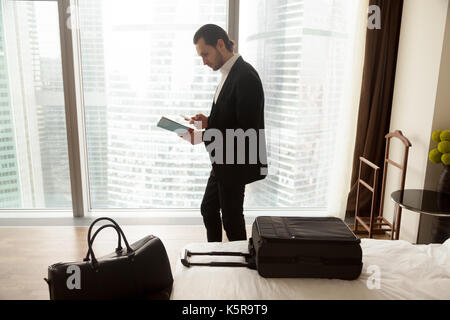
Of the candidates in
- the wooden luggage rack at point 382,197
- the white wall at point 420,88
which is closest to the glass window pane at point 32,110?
the wooden luggage rack at point 382,197

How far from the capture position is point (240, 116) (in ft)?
5.63

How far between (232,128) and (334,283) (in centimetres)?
87

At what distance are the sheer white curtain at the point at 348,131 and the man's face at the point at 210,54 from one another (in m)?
1.42

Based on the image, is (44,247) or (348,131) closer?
(44,247)

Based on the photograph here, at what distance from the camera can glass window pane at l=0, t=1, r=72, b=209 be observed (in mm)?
2754

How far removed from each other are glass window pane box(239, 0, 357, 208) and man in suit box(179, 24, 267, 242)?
1.13 metres

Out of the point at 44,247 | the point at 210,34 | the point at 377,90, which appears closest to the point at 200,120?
the point at 210,34

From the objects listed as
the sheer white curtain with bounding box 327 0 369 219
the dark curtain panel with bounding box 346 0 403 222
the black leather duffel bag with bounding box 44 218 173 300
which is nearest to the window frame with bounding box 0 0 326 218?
the sheer white curtain with bounding box 327 0 369 219

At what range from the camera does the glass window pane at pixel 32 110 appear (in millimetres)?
2754

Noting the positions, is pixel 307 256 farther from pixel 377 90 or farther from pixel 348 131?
pixel 377 90

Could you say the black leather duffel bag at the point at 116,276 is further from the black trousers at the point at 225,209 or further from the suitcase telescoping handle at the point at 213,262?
the black trousers at the point at 225,209

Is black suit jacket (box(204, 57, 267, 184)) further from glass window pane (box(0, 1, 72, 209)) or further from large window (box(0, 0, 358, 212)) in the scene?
glass window pane (box(0, 1, 72, 209))

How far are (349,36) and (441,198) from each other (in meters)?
1.42
